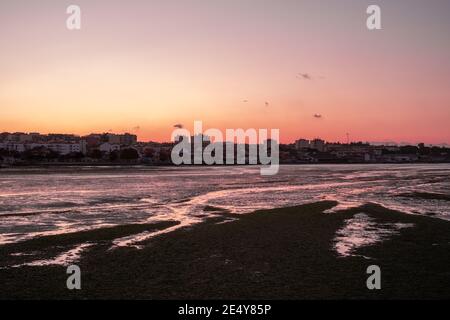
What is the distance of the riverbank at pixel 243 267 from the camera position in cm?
1154

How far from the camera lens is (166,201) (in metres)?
34.3

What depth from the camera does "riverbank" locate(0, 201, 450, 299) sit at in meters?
11.5

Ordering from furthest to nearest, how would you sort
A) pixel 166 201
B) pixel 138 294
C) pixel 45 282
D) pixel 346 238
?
pixel 166 201 → pixel 346 238 → pixel 45 282 → pixel 138 294

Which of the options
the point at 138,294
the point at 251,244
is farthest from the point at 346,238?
the point at 138,294

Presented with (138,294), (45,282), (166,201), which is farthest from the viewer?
(166,201)

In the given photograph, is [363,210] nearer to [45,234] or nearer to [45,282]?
[45,234]

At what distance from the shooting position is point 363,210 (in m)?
28.3

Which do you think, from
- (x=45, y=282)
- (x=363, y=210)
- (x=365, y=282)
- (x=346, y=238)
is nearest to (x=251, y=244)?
(x=346, y=238)

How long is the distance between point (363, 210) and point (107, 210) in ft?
48.9

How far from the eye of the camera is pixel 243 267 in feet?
46.2
